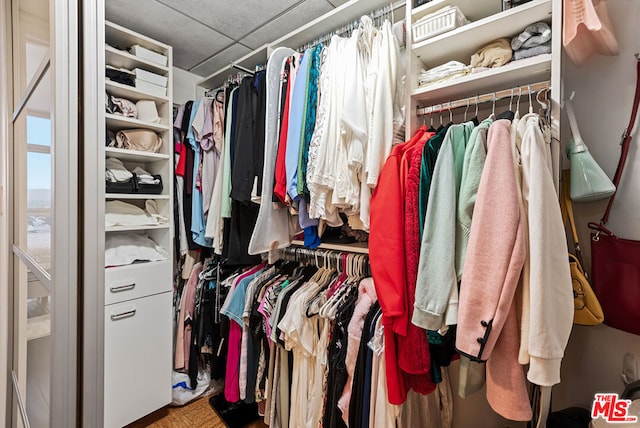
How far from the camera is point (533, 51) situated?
93 centimetres

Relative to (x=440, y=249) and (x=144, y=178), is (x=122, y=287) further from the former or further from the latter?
(x=440, y=249)

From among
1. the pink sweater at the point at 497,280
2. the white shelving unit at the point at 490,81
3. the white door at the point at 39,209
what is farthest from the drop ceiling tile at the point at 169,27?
the pink sweater at the point at 497,280

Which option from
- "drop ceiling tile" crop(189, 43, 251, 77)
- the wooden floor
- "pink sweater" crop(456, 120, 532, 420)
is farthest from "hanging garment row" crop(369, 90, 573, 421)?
"drop ceiling tile" crop(189, 43, 251, 77)

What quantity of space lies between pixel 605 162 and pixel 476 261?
77 cm

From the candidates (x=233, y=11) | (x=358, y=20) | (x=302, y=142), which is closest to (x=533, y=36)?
(x=358, y=20)

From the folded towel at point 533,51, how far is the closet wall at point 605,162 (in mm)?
326

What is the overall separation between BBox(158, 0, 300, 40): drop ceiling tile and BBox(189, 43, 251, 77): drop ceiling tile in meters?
0.22

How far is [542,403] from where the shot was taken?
2.97 ft

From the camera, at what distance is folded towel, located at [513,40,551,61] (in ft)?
2.98

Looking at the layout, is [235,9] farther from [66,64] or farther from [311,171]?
[66,64]

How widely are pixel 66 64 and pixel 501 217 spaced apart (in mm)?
1036

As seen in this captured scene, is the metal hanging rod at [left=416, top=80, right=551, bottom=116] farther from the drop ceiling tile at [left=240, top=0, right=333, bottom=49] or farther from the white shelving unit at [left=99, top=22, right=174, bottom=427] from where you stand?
the white shelving unit at [left=99, top=22, right=174, bottom=427]

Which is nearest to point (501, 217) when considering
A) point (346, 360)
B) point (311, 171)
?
point (311, 171)

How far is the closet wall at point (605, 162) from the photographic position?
1.00 meters
